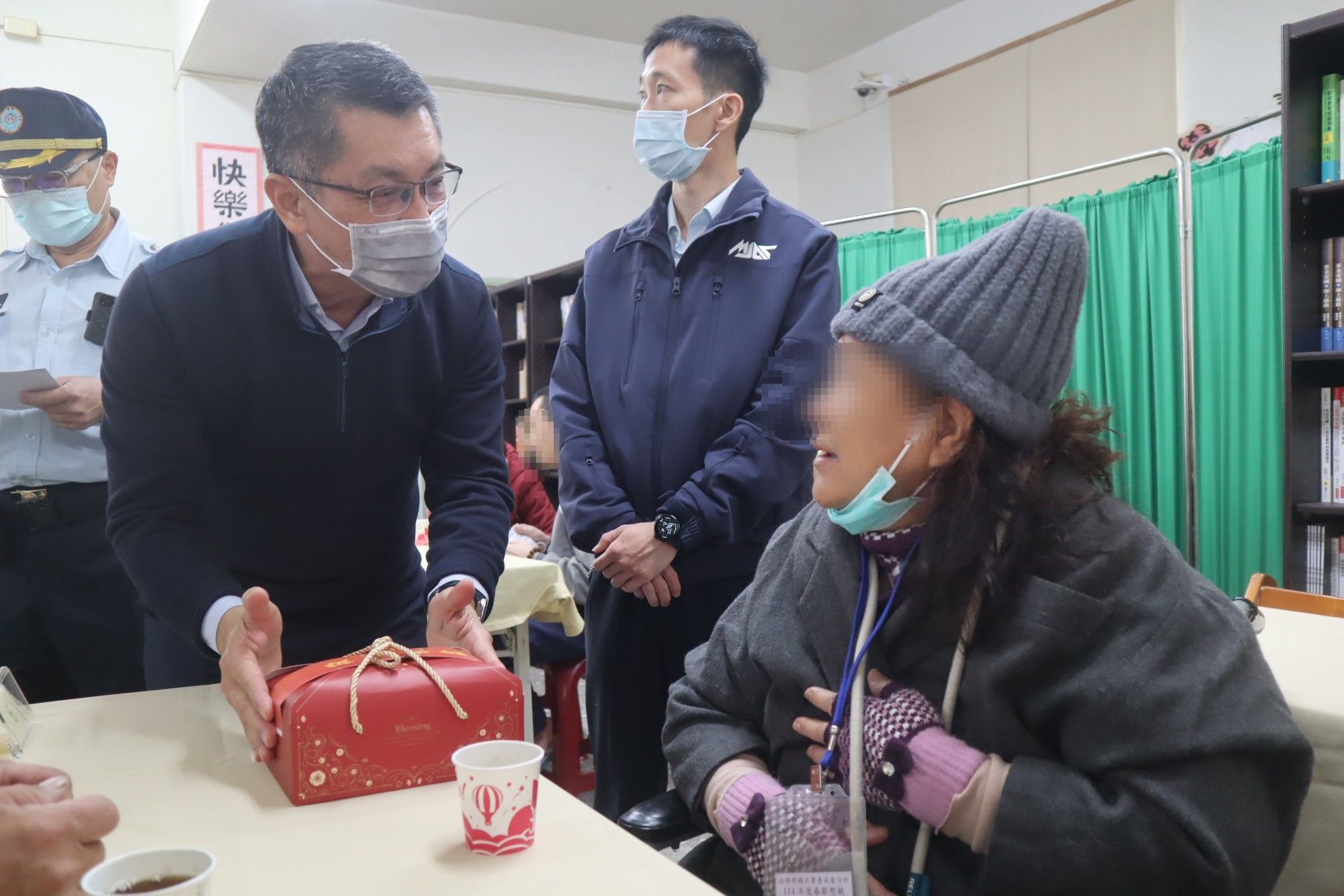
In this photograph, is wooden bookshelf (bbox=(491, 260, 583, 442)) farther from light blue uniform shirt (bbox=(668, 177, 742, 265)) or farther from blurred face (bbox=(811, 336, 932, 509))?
blurred face (bbox=(811, 336, 932, 509))

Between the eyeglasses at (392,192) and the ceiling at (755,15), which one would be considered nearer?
the eyeglasses at (392,192)

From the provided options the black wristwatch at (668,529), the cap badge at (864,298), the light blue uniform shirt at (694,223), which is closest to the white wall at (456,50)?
the light blue uniform shirt at (694,223)

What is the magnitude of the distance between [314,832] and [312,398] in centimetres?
71

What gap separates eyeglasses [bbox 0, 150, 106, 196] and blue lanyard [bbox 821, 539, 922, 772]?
2114 mm

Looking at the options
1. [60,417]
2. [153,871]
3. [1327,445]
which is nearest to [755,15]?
[1327,445]

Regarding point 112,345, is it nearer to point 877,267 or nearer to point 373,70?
point 373,70

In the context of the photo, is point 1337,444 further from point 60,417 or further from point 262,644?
point 60,417

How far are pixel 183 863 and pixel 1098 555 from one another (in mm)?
880

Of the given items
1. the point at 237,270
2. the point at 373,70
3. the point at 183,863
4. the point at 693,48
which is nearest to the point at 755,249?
the point at 693,48

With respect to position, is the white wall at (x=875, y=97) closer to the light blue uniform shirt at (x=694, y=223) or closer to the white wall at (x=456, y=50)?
the white wall at (x=456, y=50)

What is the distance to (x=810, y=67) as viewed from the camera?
7.37m

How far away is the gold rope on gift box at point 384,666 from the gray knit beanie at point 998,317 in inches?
23.7

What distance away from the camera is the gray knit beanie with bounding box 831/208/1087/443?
1.08 meters

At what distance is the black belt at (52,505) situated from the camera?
7.02 feet
